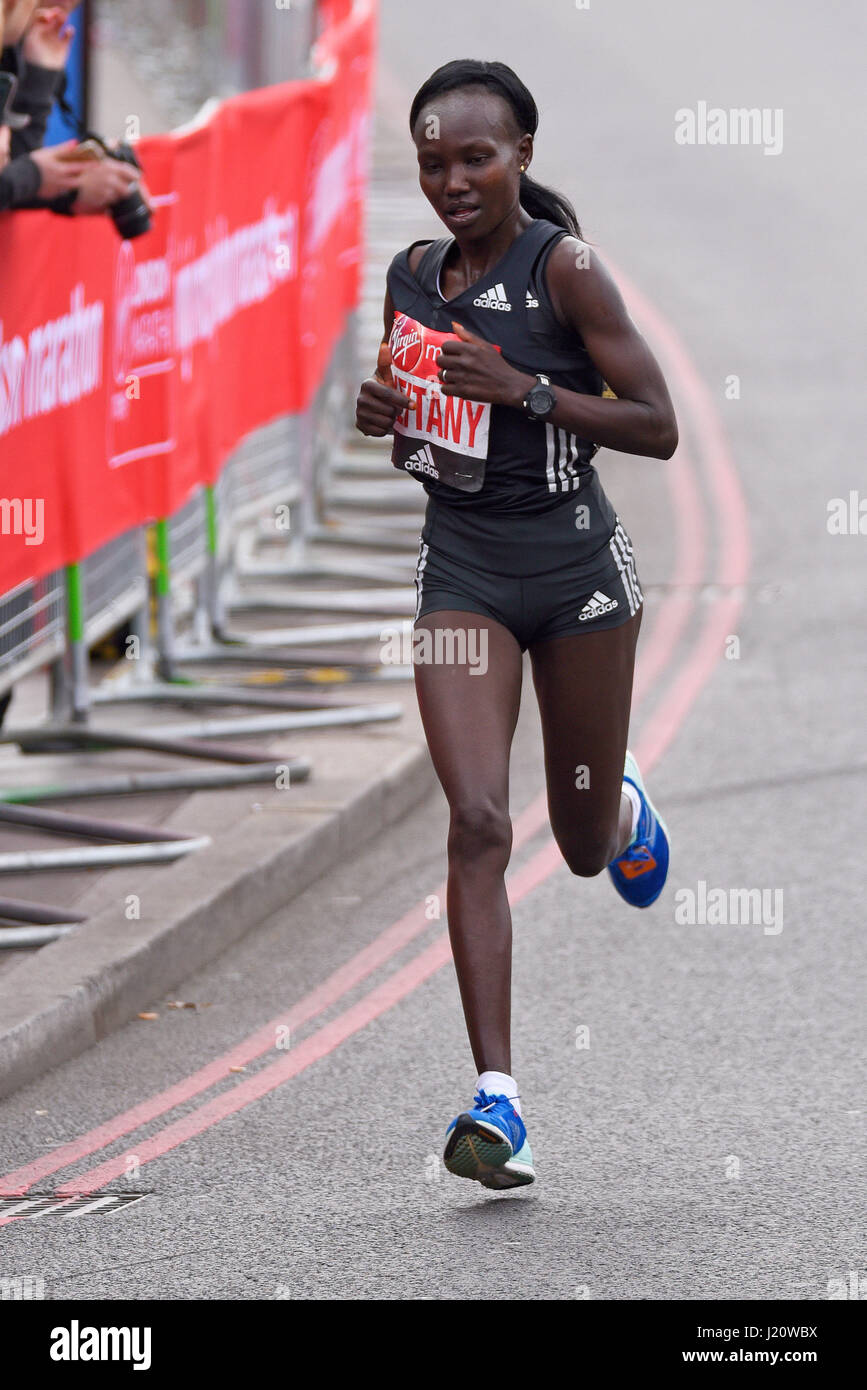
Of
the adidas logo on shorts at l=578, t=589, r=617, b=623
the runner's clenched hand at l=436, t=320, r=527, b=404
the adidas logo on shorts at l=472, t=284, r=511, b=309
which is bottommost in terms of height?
the adidas logo on shorts at l=578, t=589, r=617, b=623

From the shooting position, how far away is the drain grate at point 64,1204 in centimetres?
502

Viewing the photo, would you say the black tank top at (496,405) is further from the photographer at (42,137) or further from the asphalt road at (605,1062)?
the photographer at (42,137)

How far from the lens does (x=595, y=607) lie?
5160mm

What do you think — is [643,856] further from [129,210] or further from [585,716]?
[129,210]

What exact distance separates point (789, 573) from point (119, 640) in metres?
3.94

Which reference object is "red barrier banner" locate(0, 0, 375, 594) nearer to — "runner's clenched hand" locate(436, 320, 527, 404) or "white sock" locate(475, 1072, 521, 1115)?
"runner's clenched hand" locate(436, 320, 527, 404)

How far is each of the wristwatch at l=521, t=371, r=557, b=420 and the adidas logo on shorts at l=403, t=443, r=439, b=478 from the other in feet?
0.91

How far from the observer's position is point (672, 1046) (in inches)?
241

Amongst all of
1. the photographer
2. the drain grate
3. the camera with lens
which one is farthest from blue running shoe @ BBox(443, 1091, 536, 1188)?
the camera with lens

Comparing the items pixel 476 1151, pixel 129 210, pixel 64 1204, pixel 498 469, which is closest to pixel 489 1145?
pixel 476 1151

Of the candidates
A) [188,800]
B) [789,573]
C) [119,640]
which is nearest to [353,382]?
[789,573]

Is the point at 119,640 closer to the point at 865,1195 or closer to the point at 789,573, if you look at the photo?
the point at 789,573

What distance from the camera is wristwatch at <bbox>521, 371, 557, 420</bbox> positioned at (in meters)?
4.90

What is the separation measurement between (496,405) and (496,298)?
0.23 metres
